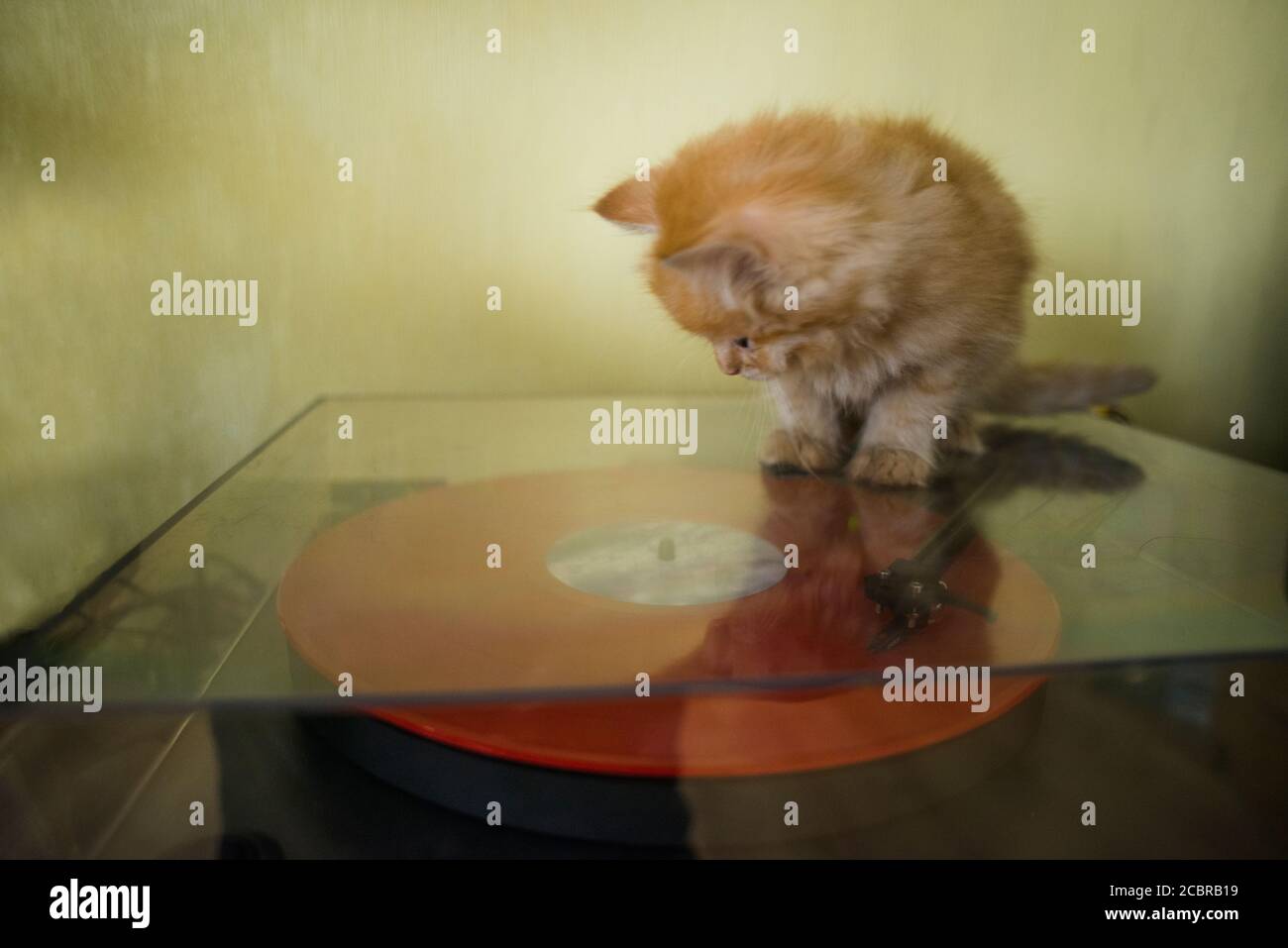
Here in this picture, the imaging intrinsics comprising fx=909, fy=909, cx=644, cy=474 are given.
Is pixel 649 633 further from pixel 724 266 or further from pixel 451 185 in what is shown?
Answer: pixel 451 185

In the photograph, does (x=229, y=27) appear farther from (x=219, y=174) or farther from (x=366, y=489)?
(x=366, y=489)

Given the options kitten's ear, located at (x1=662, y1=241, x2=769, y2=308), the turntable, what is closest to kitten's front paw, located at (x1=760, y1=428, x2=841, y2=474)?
the turntable

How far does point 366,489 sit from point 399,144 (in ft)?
1.21

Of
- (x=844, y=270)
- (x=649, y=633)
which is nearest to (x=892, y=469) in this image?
(x=844, y=270)

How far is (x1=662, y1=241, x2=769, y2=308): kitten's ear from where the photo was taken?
620 millimetres

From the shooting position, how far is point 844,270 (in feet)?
2.24

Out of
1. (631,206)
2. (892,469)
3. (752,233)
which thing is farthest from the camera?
(892,469)

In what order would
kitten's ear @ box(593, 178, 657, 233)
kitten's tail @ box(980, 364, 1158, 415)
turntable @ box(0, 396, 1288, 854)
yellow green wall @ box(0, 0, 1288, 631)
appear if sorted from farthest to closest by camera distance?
kitten's tail @ box(980, 364, 1158, 415)
yellow green wall @ box(0, 0, 1288, 631)
kitten's ear @ box(593, 178, 657, 233)
turntable @ box(0, 396, 1288, 854)

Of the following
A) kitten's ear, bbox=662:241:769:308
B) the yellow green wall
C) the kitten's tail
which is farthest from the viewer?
the kitten's tail

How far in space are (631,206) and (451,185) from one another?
0.31m

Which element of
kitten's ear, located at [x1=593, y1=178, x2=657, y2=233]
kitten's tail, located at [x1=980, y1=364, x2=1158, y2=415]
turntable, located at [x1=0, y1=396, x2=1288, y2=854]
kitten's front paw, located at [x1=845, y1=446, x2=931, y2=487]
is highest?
kitten's ear, located at [x1=593, y1=178, x2=657, y2=233]

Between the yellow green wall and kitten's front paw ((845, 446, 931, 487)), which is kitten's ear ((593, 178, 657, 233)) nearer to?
the yellow green wall
